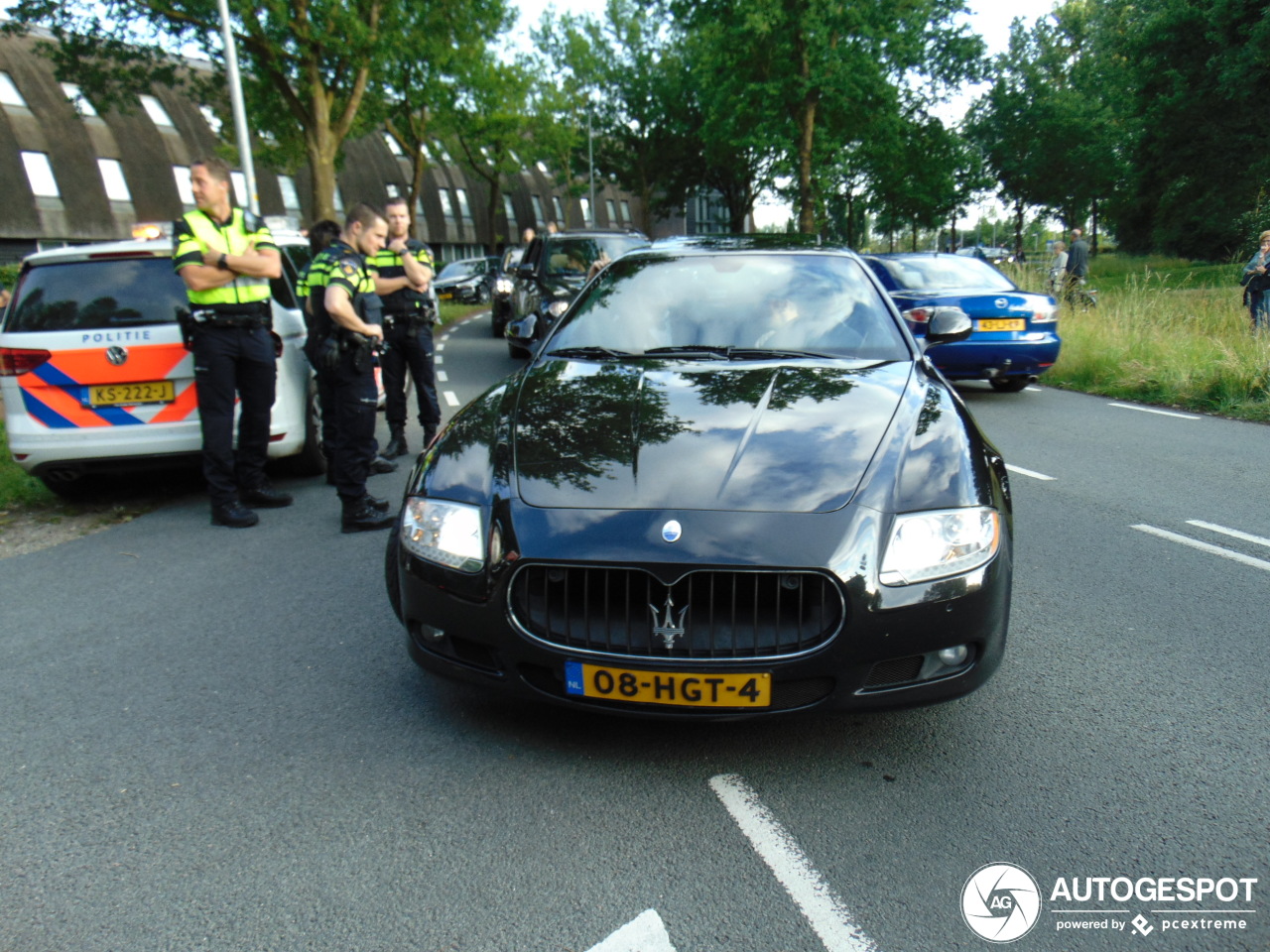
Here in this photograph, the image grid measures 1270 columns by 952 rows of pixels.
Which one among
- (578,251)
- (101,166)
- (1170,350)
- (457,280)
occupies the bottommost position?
(1170,350)

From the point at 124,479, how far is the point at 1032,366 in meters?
8.91

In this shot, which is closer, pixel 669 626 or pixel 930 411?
pixel 669 626

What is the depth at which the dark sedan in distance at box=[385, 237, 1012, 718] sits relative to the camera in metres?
2.54

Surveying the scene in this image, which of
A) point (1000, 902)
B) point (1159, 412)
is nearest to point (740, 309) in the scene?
point (1000, 902)

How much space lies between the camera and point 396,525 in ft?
10.0

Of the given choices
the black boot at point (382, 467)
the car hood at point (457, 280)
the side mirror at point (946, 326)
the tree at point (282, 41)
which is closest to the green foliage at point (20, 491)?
the black boot at point (382, 467)

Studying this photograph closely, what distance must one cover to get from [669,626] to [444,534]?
0.74 meters

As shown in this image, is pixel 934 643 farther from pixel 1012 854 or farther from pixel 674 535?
pixel 674 535

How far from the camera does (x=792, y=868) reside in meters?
2.35

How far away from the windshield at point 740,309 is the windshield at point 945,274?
6.66 metres

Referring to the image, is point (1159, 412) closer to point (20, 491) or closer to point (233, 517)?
point (233, 517)

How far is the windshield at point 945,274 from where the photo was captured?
10.7 m

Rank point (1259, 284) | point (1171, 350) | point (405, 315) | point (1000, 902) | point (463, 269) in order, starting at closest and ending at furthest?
point (1000, 902)
point (405, 315)
point (1171, 350)
point (1259, 284)
point (463, 269)

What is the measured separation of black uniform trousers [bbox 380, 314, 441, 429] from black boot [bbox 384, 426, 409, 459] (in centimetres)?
24
